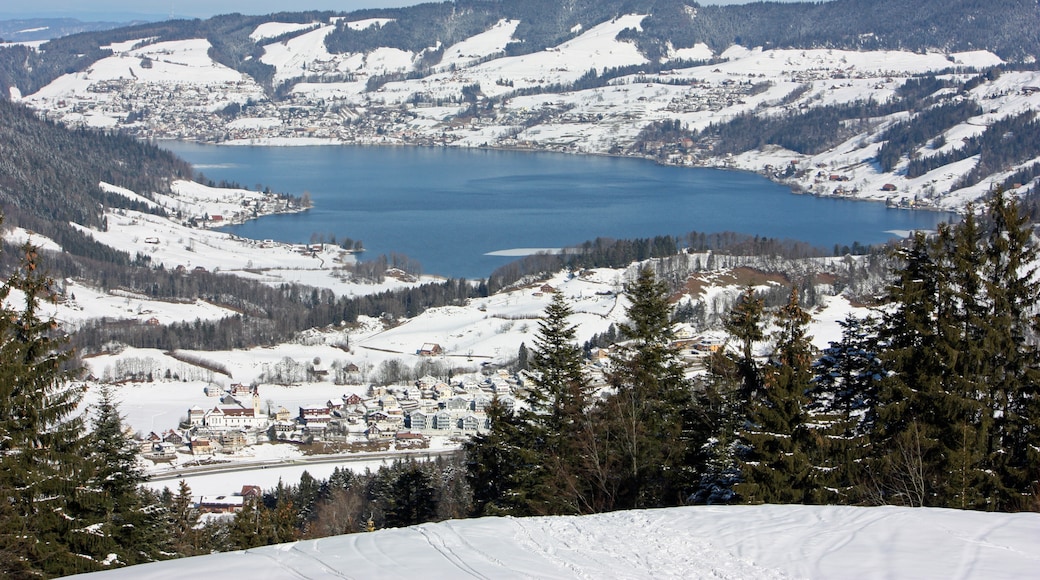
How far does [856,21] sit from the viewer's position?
134750 mm

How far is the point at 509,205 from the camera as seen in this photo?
5525cm

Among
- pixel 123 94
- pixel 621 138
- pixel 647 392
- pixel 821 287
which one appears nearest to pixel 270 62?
pixel 123 94

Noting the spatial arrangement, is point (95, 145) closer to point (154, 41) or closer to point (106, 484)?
point (106, 484)

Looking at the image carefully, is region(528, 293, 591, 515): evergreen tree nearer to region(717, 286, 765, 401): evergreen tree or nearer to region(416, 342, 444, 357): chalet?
region(717, 286, 765, 401): evergreen tree

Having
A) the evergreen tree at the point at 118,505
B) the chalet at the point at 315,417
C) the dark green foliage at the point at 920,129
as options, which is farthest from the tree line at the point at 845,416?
the dark green foliage at the point at 920,129

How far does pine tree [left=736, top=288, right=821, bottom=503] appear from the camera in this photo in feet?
21.3

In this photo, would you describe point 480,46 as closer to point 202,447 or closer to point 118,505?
point 202,447

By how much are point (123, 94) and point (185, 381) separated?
3543 inches

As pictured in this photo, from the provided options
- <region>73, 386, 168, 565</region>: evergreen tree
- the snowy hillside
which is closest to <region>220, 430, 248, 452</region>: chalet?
<region>73, 386, 168, 565</region>: evergreen tree

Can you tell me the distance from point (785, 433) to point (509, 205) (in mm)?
49078

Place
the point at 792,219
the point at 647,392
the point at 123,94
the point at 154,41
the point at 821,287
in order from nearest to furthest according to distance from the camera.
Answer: the point at 647,392
the point at 821,287
the point at 792,219
the point at 123,94
the point at 154,41

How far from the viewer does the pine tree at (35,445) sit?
560 centimetres

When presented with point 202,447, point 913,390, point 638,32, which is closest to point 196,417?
point 202,447

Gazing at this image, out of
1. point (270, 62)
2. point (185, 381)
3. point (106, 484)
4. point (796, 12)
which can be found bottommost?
point (185, 381)
